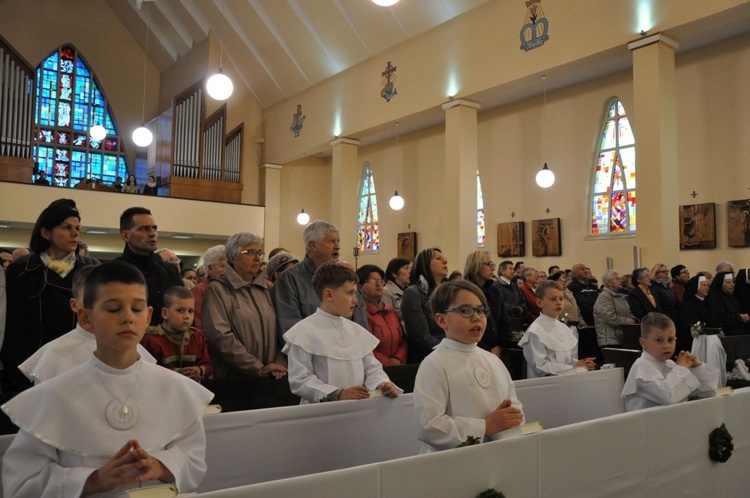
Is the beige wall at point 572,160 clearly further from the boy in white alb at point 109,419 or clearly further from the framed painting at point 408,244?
the boy in white alb at point 109,419

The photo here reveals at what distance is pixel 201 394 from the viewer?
6.68 feet

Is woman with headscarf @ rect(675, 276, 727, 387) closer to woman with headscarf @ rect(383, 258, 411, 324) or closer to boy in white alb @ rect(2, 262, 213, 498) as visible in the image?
woman with headscarf @ rect(383, 258, 411, 324)

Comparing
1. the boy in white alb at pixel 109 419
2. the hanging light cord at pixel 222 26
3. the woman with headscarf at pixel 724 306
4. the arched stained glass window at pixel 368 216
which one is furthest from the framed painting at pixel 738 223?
the hanging light cord at pixel 222 26

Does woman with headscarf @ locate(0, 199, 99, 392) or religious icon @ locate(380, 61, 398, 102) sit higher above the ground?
religious icon @ locate(380, 61, 398, 102)

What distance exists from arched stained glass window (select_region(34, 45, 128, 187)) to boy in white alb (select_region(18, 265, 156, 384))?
52.8ft

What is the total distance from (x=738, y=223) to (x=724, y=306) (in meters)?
3.31

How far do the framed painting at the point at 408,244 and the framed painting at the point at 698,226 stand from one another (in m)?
6.78

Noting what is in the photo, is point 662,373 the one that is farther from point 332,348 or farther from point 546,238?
point 546,238

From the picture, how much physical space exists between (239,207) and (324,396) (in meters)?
14.4

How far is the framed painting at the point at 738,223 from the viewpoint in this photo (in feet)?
33.6

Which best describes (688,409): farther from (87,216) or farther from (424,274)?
(87,216)

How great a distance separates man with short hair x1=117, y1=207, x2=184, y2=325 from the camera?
3.87 m

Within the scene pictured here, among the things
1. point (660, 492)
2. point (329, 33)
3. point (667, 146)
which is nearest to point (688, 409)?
point (660, 492)

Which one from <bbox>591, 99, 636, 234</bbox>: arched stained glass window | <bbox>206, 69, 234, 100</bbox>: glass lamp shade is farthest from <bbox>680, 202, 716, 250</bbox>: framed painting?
<bbox>206, 69, 234, 100</bbox>: glass lamp shade
